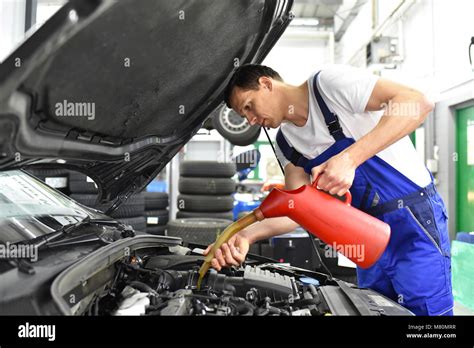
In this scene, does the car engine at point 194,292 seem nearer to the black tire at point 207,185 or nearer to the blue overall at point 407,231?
the blue overall at point 407,231

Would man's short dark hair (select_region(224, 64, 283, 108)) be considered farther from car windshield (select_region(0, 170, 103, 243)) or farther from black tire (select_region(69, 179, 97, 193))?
black tire (select_region(69, 179, 97, 193))

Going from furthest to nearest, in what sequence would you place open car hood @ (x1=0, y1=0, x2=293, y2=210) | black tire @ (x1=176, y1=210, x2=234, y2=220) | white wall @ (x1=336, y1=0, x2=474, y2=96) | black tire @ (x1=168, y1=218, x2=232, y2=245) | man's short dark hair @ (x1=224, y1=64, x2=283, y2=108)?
black tire @ (x1=176, y1=210, x2=234, y2=220)
white wall @ (x1=336, y1=0, x2=474, y2=96)
black tire @ (x1=168, y1=218, x2=232, y2=245)
man's short dark hair @ (x1=224, y1=64, x2=283, y2=108)
open car hood @ (x1=0, y1=0, x2=293, y2=210)

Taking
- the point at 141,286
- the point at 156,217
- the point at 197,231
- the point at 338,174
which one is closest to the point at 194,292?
the point at 141,286

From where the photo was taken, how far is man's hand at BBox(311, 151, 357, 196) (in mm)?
1102

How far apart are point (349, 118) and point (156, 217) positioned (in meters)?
3.03

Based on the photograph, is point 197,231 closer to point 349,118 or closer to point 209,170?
point 209,170

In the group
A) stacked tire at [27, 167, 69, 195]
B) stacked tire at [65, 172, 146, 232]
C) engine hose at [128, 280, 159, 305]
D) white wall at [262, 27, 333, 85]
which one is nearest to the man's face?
engine hose at [128, 280, 159, 305]

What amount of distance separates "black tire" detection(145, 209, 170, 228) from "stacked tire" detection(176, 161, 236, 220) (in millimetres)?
183

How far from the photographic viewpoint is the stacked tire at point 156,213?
157 inches

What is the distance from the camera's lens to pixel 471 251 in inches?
118

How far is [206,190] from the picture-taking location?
4031 millimetres

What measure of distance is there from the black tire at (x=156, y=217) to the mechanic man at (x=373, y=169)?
8.86 ft
